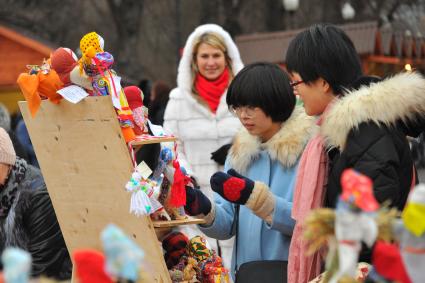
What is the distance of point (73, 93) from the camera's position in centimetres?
394

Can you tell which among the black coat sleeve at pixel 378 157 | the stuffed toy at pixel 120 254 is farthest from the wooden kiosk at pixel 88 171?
the stuffed toy at pixel 120 254

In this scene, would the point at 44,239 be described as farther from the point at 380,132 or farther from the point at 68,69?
the point at 380,132

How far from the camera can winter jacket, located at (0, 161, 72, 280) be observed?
16.3 feet

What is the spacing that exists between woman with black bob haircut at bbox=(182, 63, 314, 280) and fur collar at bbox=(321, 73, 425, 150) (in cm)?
73

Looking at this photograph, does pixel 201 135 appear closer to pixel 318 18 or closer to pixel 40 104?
pixel 40 104

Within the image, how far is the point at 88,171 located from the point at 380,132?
3.86 feet

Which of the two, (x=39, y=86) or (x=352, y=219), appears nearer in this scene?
(x=352, y=219)

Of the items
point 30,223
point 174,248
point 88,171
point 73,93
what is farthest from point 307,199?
point 30,223

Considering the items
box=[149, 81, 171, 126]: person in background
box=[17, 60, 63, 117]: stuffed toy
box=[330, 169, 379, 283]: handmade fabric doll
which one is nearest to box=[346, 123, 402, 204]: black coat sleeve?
box=[330, 169, 379, 283]: handmade fabric doll

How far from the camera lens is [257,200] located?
433 cm

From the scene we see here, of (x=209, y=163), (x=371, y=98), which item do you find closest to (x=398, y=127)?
(x=371, y=98)

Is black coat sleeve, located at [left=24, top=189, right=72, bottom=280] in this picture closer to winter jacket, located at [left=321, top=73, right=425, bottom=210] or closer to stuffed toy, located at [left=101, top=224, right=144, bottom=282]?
winter jacket, located at [left=321, top=73, right=425, bottom=210]

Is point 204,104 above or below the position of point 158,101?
above

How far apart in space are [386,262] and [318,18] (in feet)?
79.9
